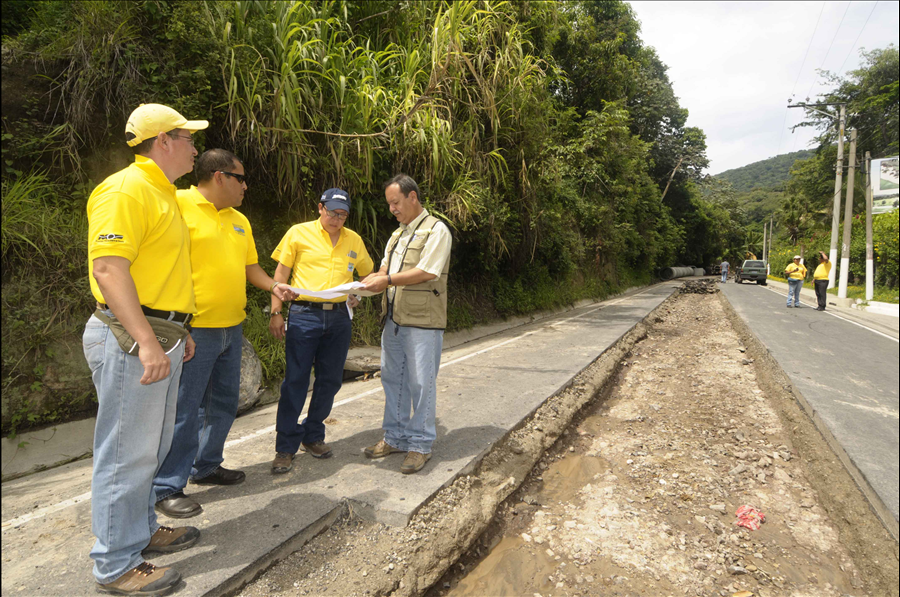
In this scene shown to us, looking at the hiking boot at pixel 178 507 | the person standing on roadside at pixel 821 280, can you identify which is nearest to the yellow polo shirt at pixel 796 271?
the person standing on roadside at pixel 821 280

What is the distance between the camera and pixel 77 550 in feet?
8.08

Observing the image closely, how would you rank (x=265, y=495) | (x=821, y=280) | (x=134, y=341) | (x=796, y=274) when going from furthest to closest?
(x=796, y=274)
(x=821, y=280)
(x=265, y=495)
(x=134, y=341)

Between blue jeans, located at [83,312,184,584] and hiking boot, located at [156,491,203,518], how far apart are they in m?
0.55

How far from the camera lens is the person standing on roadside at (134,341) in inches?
77.3

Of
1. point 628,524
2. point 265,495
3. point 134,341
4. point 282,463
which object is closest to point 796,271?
point 628,524

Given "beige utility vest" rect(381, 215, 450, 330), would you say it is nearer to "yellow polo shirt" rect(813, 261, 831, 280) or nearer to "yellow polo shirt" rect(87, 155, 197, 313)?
"yellow polo shirt" rect(87, 155, 197, 313)

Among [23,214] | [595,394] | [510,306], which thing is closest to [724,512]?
[595,394]

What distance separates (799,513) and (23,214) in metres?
6.37

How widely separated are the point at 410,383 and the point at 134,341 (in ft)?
5.93

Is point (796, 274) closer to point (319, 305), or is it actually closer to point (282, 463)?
point (319, 305)

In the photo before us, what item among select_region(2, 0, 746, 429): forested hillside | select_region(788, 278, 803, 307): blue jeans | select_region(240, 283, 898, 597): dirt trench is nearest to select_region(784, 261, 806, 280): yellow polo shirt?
select_region(788, 278, 803, 307): blue jeans

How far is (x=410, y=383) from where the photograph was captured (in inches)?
Result: 136

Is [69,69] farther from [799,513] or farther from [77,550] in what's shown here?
[799,513]

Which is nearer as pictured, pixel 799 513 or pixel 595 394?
pixel 799 513
